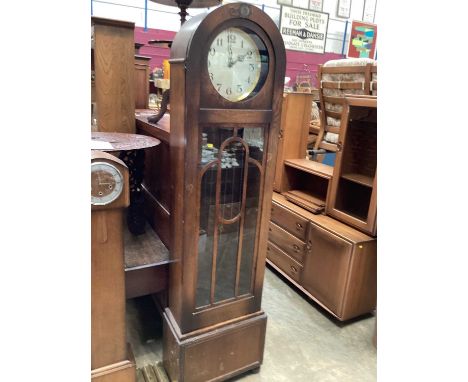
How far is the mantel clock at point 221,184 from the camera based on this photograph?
111cm

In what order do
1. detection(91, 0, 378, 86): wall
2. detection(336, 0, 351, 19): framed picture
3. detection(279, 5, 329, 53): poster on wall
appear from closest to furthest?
1. detection(91, 0, 378, 86): wall
2. detection(279, 5, 329, 53): poster on wall
3. detection(336, 0, 351, 19): framed picture

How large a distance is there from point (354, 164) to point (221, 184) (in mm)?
1031

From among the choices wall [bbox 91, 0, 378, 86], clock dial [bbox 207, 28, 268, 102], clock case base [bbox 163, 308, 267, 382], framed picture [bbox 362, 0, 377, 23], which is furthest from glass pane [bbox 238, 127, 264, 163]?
framed picture [bbox 362, 0, 377, 23]

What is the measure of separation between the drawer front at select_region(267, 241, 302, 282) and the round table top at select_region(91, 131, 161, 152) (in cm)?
119

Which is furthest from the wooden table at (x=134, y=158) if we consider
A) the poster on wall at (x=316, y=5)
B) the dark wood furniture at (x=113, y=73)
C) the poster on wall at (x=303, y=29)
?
the poster on wall at (x=316, y=5)

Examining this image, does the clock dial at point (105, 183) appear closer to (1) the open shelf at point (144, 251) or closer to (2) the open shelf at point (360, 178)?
(1) the open shelf at point (144, 251)

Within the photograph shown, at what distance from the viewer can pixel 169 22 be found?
536 cm

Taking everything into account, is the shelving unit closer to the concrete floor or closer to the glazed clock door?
the concrete floor

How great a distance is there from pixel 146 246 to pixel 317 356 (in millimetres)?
984

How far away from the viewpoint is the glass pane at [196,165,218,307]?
1.25 m

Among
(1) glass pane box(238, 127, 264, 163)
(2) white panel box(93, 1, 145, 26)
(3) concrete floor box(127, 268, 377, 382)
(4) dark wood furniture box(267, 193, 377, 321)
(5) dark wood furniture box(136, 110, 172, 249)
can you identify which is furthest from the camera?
(2) white panel box(93, 1, 145, 26)

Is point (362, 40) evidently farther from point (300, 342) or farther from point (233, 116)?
point (233, 116)

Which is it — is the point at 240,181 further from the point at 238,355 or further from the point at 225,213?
the point at 238,355

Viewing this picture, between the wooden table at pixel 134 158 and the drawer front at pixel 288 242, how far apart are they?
36.2 inches
